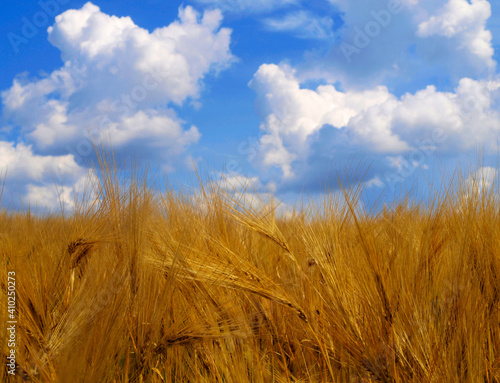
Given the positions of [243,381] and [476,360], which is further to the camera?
[243,381]

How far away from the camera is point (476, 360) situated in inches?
53.9

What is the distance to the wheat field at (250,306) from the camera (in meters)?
1.40

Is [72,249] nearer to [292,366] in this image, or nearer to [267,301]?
[267,301]

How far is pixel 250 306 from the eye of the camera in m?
2.18

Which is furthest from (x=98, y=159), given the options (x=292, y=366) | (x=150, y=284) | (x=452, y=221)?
(x=452, y=221)

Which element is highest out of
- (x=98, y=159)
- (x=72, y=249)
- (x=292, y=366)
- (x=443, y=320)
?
(x=98, y=159)

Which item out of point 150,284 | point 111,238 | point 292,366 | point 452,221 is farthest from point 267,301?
point 452,221

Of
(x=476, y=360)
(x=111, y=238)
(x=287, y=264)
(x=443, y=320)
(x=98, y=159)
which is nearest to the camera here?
(x=476, y=360)

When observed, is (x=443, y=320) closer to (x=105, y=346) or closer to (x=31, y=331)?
(x=105, y=346)

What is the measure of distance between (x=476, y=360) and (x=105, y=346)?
124cm

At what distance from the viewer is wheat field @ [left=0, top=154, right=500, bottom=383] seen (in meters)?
1.40

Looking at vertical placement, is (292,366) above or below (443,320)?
below

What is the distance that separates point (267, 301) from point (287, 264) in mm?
499

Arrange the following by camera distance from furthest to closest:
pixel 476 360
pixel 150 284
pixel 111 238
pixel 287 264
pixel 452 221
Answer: pixel 287 264 < pixel 452 221 < pixel 111 238 < pixel 150 284 < pixel 476 360
